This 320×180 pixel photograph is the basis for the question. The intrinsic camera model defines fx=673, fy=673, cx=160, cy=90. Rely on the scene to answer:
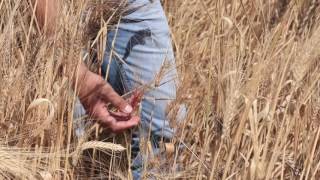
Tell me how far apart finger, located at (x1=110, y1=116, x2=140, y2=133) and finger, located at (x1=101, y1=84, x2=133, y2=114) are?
0.11 feet

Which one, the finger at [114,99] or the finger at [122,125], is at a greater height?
the finger at [114,99]

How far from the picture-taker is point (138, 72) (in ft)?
4.42

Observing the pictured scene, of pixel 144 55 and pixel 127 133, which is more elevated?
pixel 144 55

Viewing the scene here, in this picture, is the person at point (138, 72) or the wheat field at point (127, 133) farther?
the person at point (138, 72)

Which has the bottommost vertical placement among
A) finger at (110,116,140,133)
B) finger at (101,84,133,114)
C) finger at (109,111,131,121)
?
finger at (110,116,140,133)

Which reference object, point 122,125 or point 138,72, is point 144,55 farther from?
point 122,125

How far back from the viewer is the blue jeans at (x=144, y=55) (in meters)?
1.33

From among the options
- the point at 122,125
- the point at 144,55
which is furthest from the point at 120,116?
the point at 144,55

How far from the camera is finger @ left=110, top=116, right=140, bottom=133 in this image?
4.27ft

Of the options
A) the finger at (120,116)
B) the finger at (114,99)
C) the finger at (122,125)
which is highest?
the finger at (114,99)

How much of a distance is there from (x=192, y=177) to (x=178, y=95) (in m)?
0.22

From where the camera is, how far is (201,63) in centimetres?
167

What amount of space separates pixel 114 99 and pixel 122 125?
0.22ft

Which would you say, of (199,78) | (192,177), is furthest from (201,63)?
(192,177)
